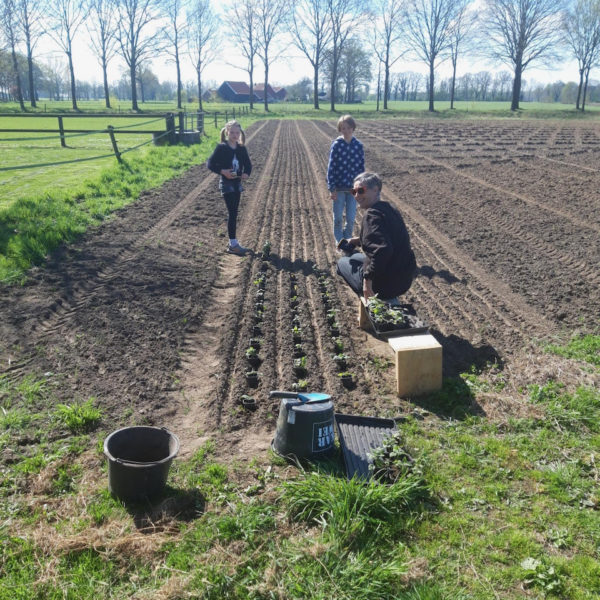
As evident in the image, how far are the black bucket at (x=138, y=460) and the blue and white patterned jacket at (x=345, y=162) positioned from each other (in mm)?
5081

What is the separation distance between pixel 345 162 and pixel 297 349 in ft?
11.2

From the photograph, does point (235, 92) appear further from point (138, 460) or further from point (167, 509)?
point (167, 509)

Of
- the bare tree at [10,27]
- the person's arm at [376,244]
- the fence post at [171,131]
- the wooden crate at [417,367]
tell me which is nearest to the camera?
the wooden crate at [417,367]

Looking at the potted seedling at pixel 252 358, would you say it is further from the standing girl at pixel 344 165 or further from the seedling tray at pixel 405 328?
the standing girl at pixel 344 165

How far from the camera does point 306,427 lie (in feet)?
12.2

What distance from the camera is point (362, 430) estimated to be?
4020 mm


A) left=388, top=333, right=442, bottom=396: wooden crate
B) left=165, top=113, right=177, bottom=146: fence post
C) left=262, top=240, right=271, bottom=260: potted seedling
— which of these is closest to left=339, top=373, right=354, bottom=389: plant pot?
left=388, top=333, right=442, bottom=396: wooden crate

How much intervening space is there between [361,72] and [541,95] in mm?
56466

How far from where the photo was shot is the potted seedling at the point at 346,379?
500 cm

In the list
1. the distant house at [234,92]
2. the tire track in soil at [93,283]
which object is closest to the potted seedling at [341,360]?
the tire track in soil at [93,283]

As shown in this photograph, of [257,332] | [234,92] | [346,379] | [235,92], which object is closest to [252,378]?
[346,379]

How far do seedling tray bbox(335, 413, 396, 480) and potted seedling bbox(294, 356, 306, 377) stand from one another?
3.69 ft

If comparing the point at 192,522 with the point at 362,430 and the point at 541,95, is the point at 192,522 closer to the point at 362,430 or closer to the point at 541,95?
the point at 362,430

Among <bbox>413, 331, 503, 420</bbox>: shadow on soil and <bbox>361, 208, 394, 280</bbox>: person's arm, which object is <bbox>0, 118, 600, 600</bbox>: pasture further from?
<bbox>361, 208, 394, 280</bbox>: person's arm
